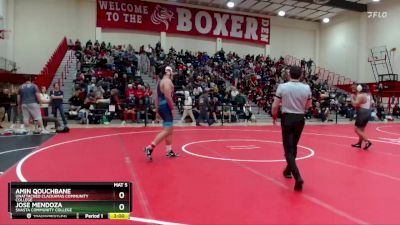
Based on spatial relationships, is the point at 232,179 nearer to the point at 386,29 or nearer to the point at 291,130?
the point at 291,130

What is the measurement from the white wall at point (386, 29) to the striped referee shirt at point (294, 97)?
26.3 metres

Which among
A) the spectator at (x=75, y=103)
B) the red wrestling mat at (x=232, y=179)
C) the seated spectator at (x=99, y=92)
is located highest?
the seated spectator at (x=99, y=92)

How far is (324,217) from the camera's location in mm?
3867

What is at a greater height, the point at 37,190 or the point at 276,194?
the point at 37,190

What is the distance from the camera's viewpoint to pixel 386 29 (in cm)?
2839

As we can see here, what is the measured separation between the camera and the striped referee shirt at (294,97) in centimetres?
516

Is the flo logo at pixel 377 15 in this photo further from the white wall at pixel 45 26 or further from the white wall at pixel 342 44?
the white wall at pixel 45 26

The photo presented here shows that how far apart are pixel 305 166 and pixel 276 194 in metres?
2.13

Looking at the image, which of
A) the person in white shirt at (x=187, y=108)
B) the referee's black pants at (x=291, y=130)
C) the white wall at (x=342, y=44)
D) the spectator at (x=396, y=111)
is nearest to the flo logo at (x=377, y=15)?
the white wall at (x=342, y=44)

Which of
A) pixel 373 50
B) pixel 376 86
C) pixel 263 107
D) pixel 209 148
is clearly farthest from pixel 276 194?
pixel 373 50

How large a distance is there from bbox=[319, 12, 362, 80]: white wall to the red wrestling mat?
79.4 ft

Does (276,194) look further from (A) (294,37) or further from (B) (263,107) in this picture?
(A) (294,37)

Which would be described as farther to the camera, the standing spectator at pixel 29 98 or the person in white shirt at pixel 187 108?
the person in white shirt at pixel 187 108
